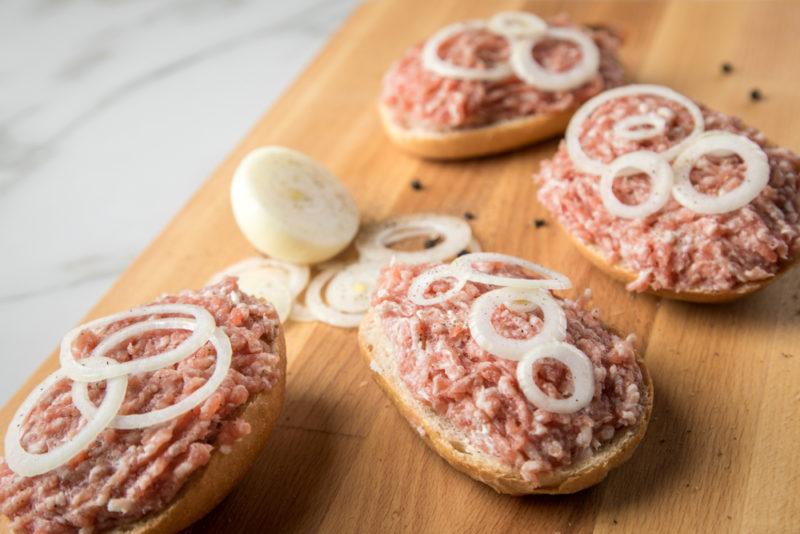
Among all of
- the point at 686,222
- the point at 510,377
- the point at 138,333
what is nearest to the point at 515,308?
the point at 510,377

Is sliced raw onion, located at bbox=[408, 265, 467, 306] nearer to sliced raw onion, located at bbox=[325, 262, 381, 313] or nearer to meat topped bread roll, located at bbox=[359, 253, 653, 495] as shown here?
meat topped bread roll, located at bbox=[359, 253, 653, 495]

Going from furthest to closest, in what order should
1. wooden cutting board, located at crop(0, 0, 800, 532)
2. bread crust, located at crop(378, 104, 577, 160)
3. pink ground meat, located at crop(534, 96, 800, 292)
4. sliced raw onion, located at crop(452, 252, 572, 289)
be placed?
bread crust, located at crop(378, 104, 577, 160), pink ground meat, located at crop(534, 96, 800, 292), sliced raw onion, located at crop(452, 252, 572, 289), wooden cutting board, located at crop(0, 0, 800, 532)

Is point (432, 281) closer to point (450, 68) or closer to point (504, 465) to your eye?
point (504, 465)

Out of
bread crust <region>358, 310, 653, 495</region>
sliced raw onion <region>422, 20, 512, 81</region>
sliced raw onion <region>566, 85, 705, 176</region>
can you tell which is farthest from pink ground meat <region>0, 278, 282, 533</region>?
sliced raw onion <region>422, 20, 512, 81</region>

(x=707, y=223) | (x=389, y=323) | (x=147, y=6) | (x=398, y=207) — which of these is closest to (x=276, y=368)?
(x=389, y=323)

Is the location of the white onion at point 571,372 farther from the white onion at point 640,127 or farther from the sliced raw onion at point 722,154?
the white onion at point 640,127

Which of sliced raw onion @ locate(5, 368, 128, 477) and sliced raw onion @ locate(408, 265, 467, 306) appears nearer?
sliced raw onion @ locate(5, 368, 128, 477)

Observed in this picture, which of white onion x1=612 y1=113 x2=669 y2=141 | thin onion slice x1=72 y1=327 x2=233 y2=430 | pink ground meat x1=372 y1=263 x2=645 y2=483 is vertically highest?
thin onion slice x1=72 y1=327 x2=233 y2=430
